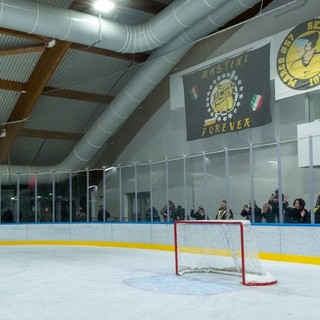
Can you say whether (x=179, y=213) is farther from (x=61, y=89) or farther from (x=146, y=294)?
(x=146, y=294)

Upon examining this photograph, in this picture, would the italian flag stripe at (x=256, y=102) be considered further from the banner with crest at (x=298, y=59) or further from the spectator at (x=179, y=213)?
the spectator at (x=179, y=213)

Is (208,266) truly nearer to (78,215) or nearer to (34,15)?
(34,15)

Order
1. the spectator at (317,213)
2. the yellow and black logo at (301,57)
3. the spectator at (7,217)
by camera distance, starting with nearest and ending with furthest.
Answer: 1. the spectator at (317,213)
2. the yellow and black logo at (301,57)
3. the spectator at (7,217)

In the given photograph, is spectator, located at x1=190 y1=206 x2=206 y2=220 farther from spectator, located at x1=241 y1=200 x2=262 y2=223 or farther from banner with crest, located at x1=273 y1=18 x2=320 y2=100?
banner with crest, located at x1=273 y1=18 x2=320 y2=100

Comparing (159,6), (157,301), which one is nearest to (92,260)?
(157,301)

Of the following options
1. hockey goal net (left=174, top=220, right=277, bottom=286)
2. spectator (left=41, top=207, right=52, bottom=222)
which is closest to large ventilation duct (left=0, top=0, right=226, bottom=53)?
hockey goal net (left=174, top=220, right=277, bottom=286)

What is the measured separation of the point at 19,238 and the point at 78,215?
257cm

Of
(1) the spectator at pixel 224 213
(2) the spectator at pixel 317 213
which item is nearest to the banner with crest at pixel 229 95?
(1) the spectator at pixel 224 213

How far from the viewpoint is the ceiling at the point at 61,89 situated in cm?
1719

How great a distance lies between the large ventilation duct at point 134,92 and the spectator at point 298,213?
21.3ft

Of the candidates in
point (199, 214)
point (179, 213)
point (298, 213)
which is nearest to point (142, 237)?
point (179, 213)

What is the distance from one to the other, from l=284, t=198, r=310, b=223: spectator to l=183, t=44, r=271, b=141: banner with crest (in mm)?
3090

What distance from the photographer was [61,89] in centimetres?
2072

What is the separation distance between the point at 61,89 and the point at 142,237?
7735mm
